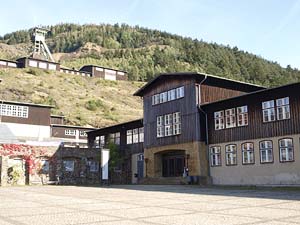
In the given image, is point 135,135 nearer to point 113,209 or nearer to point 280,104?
point 280,104

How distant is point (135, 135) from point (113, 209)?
26.2 metres

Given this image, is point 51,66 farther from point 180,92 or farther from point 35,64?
point 180,92

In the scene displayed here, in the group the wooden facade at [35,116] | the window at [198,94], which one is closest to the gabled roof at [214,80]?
the window at [198,94]

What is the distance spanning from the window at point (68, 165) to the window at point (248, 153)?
1689cm

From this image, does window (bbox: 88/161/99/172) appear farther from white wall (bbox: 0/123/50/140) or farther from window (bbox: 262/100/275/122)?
window (bbox: 262/100/275/122)

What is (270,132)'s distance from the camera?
2542 centimetres

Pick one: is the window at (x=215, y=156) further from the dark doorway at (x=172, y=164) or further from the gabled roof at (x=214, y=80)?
the gabled roof at (x=214, y=80)

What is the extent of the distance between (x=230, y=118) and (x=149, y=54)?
121m

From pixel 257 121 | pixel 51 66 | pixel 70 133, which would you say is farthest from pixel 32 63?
pixel 257 121

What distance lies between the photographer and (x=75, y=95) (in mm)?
80375

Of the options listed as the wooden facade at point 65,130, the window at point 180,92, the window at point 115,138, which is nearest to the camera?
the window at point 180,92

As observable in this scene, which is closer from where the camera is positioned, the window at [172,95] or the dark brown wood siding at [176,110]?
the dark brown wood siding at [176,110]

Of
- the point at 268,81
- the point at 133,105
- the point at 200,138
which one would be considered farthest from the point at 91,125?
the point at 268,81

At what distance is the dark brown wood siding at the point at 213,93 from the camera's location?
30.9 metres
